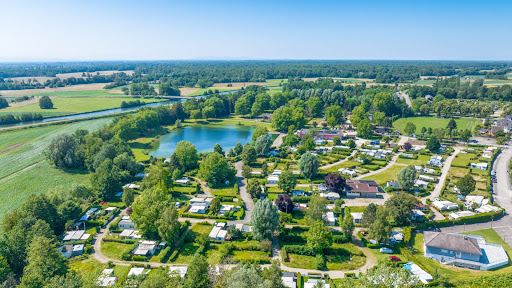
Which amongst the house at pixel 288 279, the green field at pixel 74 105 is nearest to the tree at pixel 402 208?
the house at pixel 288 279

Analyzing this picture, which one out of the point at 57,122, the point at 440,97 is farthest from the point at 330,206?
the point at 440,97

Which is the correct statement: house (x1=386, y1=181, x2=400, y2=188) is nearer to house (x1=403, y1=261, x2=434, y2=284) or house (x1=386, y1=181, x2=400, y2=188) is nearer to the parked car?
the parked car

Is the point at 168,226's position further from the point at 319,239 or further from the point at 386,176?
the point at 386,176

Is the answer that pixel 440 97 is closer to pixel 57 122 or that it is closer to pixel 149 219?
pixel 149 219

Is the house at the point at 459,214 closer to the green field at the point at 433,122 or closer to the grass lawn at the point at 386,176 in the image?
the grass lawn at the point at 386,176

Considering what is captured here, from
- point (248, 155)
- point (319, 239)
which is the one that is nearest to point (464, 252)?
point (319, 239)
